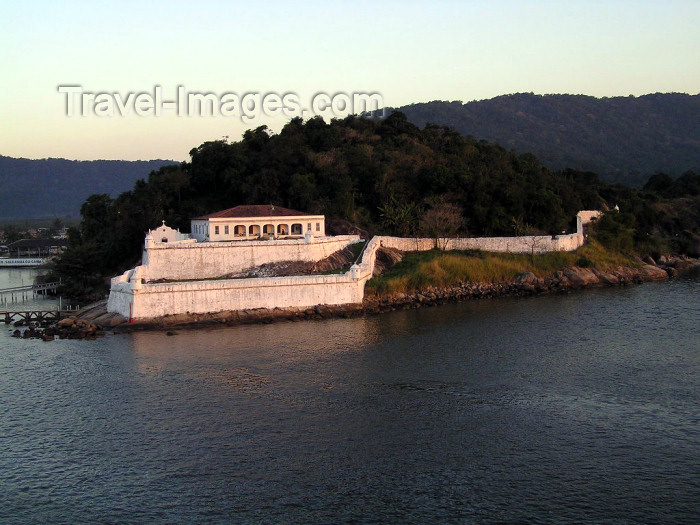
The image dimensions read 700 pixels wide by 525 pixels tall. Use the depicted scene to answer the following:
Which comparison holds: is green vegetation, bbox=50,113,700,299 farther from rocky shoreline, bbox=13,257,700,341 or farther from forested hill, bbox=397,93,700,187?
forested hill, bbox=397,93,700,187

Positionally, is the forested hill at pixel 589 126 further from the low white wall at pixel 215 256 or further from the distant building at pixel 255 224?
the low white wall at pixel 215 256

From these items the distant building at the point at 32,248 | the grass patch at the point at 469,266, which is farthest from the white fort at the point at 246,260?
the distant building at the point at 32,248

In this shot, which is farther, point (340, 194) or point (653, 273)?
point (340, 194)

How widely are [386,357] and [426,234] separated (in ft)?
68.7

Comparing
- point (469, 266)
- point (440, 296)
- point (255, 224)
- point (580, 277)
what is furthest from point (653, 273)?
point (255, 224)

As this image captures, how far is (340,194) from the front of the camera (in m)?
50.1

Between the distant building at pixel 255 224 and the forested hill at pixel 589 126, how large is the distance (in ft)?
291

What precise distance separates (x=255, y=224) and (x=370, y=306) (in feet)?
31.2

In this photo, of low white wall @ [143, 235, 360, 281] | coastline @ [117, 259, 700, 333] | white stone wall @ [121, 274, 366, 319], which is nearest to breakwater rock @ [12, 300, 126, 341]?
coastline @ [117, 259, 700, 333]

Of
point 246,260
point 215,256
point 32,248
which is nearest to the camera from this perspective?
point 215,256

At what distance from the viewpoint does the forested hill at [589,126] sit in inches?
5463

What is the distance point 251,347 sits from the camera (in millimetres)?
29672

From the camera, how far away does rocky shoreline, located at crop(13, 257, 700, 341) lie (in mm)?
33812

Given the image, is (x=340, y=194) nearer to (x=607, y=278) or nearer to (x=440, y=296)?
(x=440, y=296)
